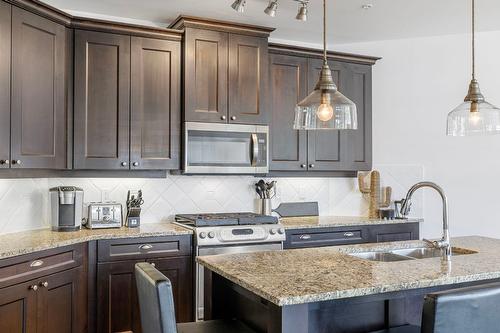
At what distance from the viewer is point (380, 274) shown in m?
2.02

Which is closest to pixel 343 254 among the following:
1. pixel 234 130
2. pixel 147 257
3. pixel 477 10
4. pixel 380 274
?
pixel 380 274

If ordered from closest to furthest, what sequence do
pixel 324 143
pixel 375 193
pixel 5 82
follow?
pixel 5 82, pixel 324 143, pixel 375 193

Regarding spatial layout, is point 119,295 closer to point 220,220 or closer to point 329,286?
point 220,220

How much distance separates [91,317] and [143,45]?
207 cm

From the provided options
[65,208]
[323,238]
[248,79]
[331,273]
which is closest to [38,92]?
[65,208]

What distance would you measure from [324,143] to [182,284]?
1929 mm

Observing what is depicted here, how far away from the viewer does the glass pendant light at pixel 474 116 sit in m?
2.62

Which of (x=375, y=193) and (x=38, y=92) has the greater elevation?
(x=38, y=92)

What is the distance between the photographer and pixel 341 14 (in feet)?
13.1

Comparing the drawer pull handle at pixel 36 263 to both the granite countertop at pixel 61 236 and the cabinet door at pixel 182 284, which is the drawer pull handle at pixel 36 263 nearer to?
the granite countertop at pixel 61 236

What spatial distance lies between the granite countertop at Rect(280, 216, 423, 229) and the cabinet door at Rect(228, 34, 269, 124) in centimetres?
93

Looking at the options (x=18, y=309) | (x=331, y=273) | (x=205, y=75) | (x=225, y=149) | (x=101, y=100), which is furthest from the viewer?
(x=225, y=149)

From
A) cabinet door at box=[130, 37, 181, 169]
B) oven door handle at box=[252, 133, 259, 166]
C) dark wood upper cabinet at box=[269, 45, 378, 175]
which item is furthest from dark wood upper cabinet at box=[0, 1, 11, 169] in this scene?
dark wood upper cabinet at box=[269, 45, 378, 175]

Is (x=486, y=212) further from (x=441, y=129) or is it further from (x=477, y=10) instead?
(x=477, y=10)
